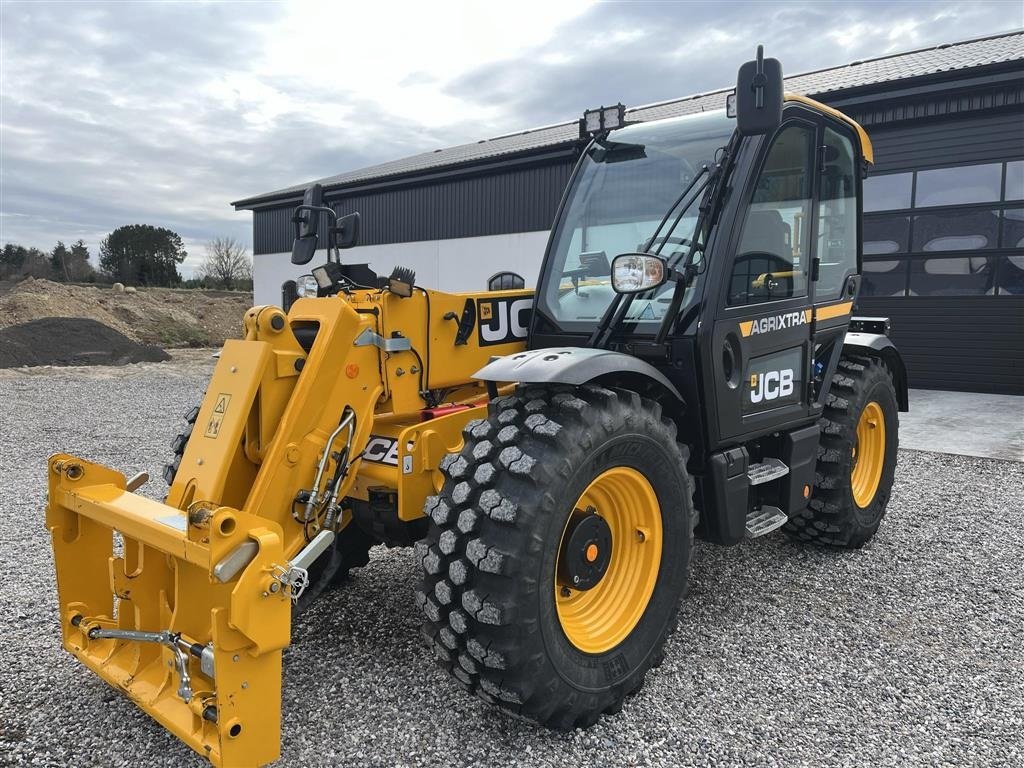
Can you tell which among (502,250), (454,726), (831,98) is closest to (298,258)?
(454,726)

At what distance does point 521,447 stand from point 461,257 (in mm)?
15895

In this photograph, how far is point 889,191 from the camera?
1177 cm

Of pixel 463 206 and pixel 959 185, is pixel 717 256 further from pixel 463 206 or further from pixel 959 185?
pixel 463 206

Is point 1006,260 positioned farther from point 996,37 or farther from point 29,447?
point 29,447

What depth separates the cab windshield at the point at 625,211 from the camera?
3.50 m

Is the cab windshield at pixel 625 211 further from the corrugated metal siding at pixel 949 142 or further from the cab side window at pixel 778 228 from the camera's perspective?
the corrugated metal siding at pixel 949 142

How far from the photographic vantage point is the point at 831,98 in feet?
38.7

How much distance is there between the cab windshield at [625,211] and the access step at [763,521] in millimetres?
1105

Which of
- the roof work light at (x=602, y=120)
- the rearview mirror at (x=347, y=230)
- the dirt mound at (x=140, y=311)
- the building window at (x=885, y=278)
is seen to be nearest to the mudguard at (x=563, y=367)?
the rearview mirror at (x=347, y=230)

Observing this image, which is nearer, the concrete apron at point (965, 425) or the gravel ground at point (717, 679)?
the gravel ground at point (717, 679)

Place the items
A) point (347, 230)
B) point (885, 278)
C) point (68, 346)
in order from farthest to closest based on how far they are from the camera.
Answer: point (68, 346), point (885, 278), point (347, 230)

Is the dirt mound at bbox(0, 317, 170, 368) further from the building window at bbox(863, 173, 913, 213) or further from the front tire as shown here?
the front tire

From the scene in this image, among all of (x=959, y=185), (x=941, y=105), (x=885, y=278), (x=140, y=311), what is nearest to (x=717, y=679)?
(x=885, y=278)

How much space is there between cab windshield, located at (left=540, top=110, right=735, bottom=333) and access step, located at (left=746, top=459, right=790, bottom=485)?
3.16ft
